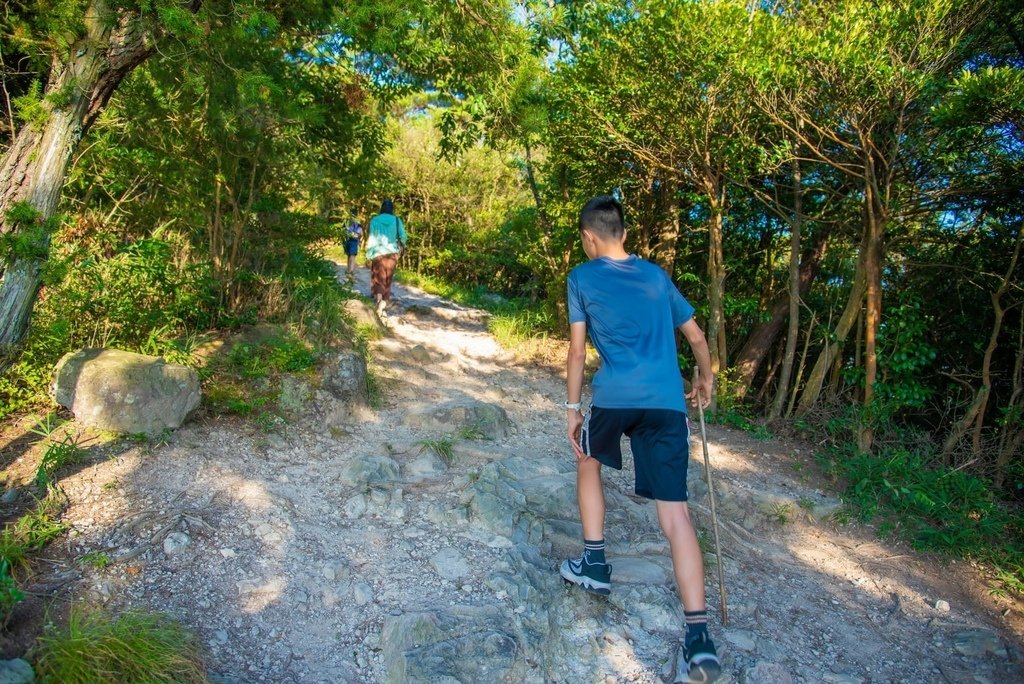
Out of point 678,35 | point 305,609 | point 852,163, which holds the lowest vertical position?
point 305,609

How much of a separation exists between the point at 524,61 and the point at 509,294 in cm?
1109

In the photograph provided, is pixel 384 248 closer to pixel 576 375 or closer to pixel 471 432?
pixel 471 432

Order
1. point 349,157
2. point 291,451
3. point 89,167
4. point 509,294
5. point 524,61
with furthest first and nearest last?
point 509,294
point 349,157
point 89,167
point 524,61
point 291,451

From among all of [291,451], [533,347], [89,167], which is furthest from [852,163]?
[89,167]

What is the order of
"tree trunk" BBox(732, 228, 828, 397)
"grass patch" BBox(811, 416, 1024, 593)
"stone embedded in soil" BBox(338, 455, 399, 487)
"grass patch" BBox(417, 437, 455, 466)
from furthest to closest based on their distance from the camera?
"tree trunk" BBox(732, 228, 828, 397) < "grass patch" BBox(811, 416, 1024, 593) < "grass patch" BBox(417, 437, 455, 466) < "stone embedded in soil" BBox(338, 455, 399, 487)

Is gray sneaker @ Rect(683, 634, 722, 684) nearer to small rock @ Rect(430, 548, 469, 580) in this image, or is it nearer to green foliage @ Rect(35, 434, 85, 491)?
small rock @ Rect(430, 548, 469, 580)

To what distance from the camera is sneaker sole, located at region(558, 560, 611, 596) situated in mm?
3381

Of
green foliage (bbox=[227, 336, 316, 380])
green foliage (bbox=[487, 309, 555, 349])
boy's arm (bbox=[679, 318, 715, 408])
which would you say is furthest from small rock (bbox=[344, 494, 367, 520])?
green foliage (bbox=[487, 309, 555, 349])

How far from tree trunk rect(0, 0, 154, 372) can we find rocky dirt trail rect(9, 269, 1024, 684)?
3.31ft

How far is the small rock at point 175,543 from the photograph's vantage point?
Answer: 3324 mm

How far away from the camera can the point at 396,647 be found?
302 cm

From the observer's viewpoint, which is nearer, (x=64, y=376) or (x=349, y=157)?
(x=64, y=376)

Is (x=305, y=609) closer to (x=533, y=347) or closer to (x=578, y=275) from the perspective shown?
(x=578, y=275)

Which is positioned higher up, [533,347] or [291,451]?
[533,347]
